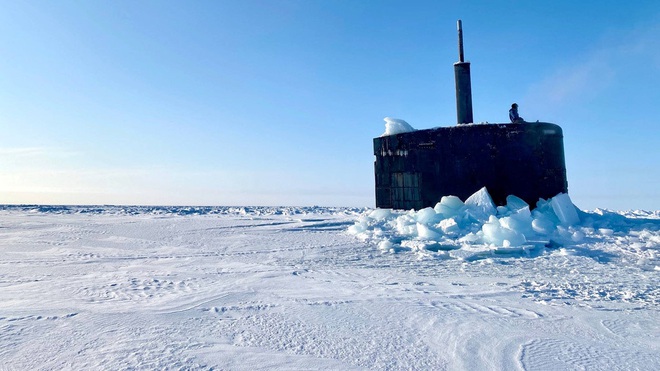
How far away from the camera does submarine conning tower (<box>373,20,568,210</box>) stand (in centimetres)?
661

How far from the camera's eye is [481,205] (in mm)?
6234

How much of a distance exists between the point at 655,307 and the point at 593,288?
19.4 inches

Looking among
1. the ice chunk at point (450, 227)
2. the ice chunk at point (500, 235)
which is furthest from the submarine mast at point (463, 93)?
the ice chunk at point (500, 235)

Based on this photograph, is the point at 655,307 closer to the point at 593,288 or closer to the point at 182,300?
the point at 593,288

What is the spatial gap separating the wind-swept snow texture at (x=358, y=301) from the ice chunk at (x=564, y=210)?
44 mm

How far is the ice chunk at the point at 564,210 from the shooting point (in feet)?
19.9

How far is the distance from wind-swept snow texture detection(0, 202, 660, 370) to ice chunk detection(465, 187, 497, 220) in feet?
0.11

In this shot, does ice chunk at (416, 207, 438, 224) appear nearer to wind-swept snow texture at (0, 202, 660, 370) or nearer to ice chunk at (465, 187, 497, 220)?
wind-swept snow texture at (0, 202, 660, 370)

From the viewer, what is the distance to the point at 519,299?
9.98ft

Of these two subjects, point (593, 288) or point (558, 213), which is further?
point (558, 213)

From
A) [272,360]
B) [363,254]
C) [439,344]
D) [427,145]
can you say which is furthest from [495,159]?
[272,360]

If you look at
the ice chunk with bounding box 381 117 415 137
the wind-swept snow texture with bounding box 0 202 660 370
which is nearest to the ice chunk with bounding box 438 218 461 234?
the wind-swept snow texture with bounding box 0 202 660 370

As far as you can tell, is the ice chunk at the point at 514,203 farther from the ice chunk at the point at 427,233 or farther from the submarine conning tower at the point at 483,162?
the ice chunk at the point at 427,233

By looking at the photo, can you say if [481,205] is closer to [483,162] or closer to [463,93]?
[483,162]
